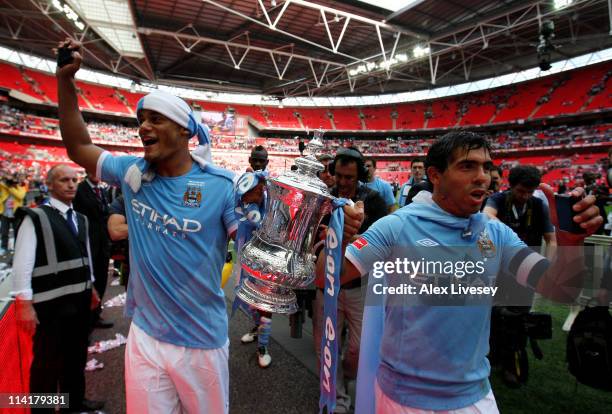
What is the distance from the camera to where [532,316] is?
8.64 ft

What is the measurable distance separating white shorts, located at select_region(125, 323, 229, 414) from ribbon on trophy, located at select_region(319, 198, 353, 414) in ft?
1.89

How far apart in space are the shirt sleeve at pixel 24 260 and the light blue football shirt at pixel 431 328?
2.25m

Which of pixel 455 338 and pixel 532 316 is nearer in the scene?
pixel 455 338

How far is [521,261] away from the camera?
1432 mm

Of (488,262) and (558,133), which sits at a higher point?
(558,133)

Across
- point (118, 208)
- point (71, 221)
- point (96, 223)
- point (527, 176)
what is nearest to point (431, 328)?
point (527, 176)

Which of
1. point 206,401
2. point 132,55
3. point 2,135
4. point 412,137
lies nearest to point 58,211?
point 206,401

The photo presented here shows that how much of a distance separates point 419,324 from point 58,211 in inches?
106

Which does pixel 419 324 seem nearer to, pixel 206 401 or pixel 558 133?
pixel 206 401

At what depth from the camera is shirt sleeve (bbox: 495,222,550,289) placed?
1356 millimetres

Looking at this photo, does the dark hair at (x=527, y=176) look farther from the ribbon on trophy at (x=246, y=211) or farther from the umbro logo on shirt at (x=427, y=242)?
the ribbon on trophy at (x=246, y=211)

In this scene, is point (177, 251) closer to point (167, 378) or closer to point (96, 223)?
point (167, 378)

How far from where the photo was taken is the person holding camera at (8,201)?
8.13m

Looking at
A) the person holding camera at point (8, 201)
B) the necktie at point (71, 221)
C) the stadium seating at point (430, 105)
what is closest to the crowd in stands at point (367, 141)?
the stadium seating at point (430, 105)
